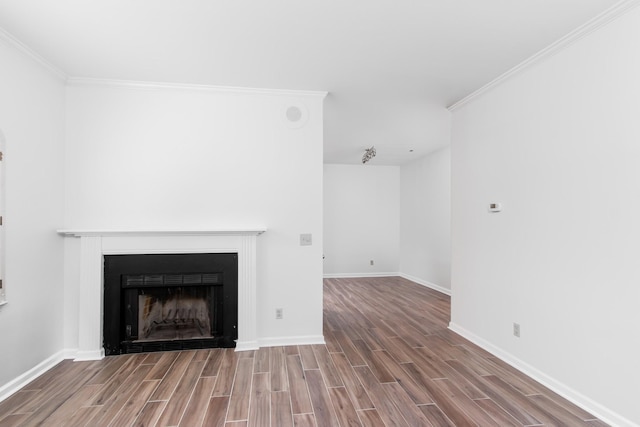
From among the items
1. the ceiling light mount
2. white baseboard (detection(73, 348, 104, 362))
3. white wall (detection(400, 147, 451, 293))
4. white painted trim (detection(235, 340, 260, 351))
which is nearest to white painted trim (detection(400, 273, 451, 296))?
white wall (detection(400, 147, 451, 293))

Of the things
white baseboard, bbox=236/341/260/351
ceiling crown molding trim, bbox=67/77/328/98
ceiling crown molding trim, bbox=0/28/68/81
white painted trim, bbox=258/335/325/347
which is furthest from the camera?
white painted trim, bbox=258/335/325/347

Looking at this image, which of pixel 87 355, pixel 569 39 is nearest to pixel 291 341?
pixel 87 355

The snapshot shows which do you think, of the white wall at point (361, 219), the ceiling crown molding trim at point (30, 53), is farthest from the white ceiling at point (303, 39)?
the white wall at point (361, 219)

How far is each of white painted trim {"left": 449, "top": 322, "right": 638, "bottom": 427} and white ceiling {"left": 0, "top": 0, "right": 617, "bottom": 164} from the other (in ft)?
8.49

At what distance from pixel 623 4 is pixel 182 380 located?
402cm

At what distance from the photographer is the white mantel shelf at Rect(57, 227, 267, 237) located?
300 centimetres

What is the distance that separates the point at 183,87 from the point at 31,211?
1.68 meters

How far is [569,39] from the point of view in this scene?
242 cm

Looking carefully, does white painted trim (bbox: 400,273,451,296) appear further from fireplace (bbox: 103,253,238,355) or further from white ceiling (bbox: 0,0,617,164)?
fireplace (bbox: 103,253,238,355)

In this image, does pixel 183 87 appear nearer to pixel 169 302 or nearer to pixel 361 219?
pixel 169 302

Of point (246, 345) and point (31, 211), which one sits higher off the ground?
point (31, 211)

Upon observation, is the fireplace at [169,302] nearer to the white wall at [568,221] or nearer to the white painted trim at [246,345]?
the white painted trim at [246,345]

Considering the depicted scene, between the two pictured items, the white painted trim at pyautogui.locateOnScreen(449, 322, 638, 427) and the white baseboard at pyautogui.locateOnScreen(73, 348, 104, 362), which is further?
the white baseboard at pyautogui.locateOnScreen(73, 348, 104, 362)

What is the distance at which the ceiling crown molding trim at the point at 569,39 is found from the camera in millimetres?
2066
